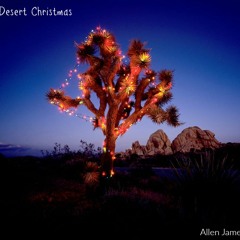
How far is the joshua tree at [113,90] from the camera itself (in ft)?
32.8

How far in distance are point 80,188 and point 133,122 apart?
3556 mm

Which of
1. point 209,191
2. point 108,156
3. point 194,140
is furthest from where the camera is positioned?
point 194,140

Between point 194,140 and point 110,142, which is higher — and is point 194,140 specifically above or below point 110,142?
above

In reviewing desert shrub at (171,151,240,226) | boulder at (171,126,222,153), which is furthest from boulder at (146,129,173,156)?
desert shrub at (171,151,240,226)

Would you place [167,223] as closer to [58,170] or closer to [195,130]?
[58,170]

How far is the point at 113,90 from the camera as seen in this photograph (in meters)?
10.2

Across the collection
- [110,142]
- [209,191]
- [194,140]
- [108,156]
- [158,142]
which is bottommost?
[209,191]

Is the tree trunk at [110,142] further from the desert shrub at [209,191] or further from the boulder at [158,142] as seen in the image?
the boulder at [158,142]

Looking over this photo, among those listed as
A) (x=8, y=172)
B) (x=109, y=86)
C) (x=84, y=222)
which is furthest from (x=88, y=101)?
(x=84, y=222)

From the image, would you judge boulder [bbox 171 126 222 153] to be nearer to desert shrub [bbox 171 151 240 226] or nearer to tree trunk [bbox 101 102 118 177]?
tree trunk [bbox 101 102 118 177]

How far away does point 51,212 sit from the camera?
5379 mm

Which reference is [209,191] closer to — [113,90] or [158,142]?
[113,90]

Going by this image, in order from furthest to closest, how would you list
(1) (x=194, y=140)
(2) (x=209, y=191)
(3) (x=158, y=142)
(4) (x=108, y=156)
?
(3) (x=158, y=142) → (1) (x=194, y=140) → (4) (x=108, y=156) → (2) (x=209, y=191)

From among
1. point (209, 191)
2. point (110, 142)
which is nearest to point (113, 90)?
point (110, 142)
